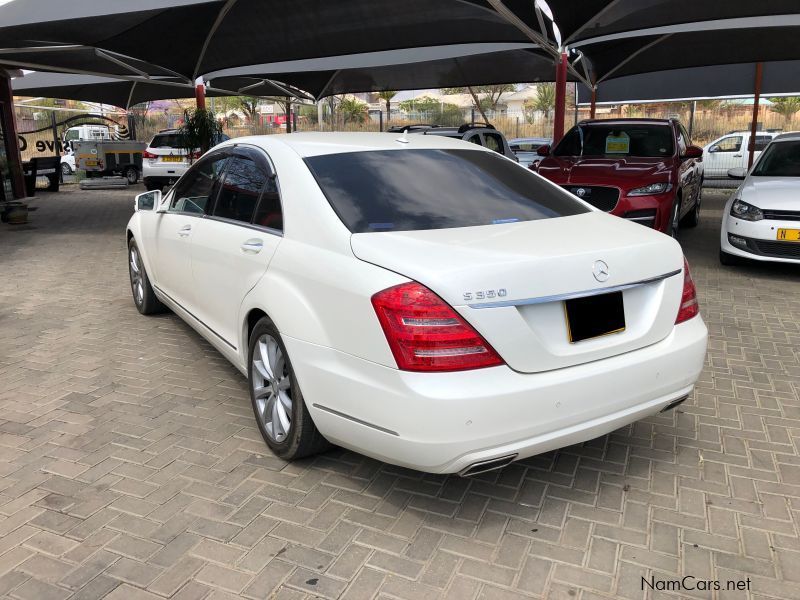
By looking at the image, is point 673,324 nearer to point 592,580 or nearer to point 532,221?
point 532,221

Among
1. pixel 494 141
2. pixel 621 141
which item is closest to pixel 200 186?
pixel 621 141

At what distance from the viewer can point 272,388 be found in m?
3.35

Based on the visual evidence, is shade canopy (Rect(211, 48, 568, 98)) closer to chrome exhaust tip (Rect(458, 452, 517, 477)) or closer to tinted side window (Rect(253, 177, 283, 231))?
tinted side window (Rect(253, 177, 283, 231))

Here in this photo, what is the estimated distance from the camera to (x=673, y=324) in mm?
2984

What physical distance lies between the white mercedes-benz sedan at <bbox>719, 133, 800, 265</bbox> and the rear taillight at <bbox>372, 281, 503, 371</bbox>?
6087 millimetres

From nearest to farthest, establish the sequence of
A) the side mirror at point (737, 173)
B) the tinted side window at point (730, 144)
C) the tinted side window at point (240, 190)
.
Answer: the tinted side window at point (240, 190), the side mirror at point (737, 173), the tinted side window at point (730, 144)

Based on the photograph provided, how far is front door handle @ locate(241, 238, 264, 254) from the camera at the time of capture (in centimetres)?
342

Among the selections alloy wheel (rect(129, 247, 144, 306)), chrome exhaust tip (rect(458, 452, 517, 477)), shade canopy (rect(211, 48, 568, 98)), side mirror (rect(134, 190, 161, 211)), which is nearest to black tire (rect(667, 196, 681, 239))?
side mirror (rect(134, 190, 161, 211))

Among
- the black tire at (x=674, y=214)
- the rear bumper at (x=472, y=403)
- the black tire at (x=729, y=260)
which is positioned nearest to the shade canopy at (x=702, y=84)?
the black tire at (x=674, y=214)

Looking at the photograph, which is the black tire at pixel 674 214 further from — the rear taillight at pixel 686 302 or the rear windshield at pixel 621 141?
the rear taillight at pixel 686 302

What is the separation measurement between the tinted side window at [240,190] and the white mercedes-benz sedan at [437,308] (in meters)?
0.02

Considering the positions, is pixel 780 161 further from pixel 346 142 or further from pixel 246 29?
pixel 246 29

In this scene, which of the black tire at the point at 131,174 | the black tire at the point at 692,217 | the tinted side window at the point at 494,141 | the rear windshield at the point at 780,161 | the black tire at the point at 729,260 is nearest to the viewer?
the black tire at the point at 729,260

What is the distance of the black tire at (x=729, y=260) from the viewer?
7867 mm
